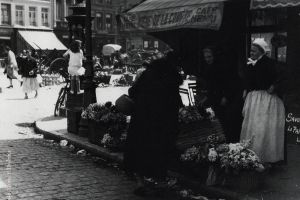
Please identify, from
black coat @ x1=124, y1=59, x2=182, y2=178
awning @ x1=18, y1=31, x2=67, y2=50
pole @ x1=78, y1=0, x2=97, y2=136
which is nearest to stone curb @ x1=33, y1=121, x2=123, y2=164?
pole @ x1=78, y1=0, x2=97, y2=136

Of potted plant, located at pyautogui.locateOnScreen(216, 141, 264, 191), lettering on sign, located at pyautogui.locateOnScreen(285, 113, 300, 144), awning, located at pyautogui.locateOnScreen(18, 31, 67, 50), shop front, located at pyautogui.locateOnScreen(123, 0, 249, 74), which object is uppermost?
awning, located at pyautogui.locateOnScreen(18, 31, 67, 50)

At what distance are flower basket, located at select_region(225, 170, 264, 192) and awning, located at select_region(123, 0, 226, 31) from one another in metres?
2.56

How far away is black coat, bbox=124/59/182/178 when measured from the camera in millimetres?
5891

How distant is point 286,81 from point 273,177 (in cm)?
254

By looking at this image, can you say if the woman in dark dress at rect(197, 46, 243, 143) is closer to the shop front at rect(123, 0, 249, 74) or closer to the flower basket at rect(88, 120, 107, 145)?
the shop front at rect(123, 0, 249, 74)

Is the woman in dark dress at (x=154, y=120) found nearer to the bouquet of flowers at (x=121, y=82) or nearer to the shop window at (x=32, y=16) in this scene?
the bouquet of flowers at (x=121, y=82)

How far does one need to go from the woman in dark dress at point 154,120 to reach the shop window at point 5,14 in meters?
43.6

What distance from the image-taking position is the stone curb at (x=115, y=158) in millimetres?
5905

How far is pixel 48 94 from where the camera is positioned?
2042 cm

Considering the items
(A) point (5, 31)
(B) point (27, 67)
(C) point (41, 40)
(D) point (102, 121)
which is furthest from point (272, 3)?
(A) point (5, 31)

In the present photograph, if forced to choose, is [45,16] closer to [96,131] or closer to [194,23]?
[96,131]

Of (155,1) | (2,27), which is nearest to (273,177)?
(155,1)

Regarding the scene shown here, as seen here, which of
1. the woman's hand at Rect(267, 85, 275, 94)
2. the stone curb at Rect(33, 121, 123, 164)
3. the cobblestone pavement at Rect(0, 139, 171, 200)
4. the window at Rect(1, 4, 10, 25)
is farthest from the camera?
the window at Rect(1, 4, 10, 25)

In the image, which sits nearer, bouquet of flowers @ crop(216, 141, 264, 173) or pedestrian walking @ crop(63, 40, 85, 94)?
bouquet of flowers @ crop(216, 141, 264, 173)
